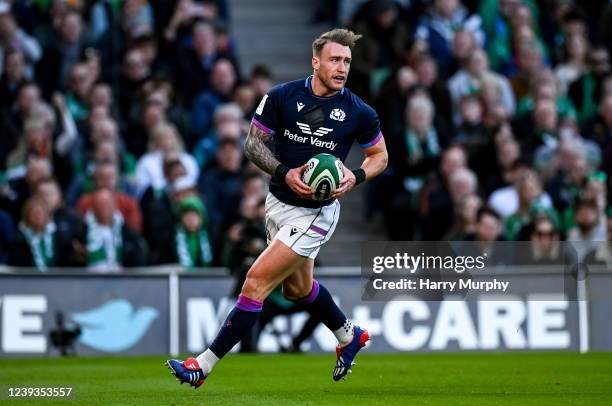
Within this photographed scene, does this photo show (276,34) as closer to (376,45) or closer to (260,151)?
(376,45)

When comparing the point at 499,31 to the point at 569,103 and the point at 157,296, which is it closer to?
the point at 569,103

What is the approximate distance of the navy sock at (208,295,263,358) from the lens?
1084cm

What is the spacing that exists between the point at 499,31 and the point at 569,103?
155 cm

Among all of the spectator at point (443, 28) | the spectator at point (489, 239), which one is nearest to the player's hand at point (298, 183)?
the spectator at point (489, 239)

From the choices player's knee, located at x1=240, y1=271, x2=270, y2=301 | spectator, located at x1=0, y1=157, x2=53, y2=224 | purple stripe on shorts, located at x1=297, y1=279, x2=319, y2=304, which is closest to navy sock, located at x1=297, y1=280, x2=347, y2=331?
purple stripe on shorts, located at x1=297, y1=279, x2=319, y2=304

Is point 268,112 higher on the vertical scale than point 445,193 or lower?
higher

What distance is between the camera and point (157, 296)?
17594 mm

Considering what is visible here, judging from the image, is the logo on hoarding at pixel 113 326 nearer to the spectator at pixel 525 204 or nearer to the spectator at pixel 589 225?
the spectator at pixel 525 204

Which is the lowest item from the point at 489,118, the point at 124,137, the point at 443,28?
the point at 124,137

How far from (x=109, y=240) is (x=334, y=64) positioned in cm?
763

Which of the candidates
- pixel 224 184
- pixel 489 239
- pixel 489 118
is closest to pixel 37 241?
pixel 224 184

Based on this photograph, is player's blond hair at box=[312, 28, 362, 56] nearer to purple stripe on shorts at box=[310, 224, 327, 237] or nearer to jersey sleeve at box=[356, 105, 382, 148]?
jersey sleeve at box=[356, 105, 382, 148]

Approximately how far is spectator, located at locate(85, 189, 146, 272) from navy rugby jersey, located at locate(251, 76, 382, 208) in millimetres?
6940

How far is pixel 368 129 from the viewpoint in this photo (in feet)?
37.2
